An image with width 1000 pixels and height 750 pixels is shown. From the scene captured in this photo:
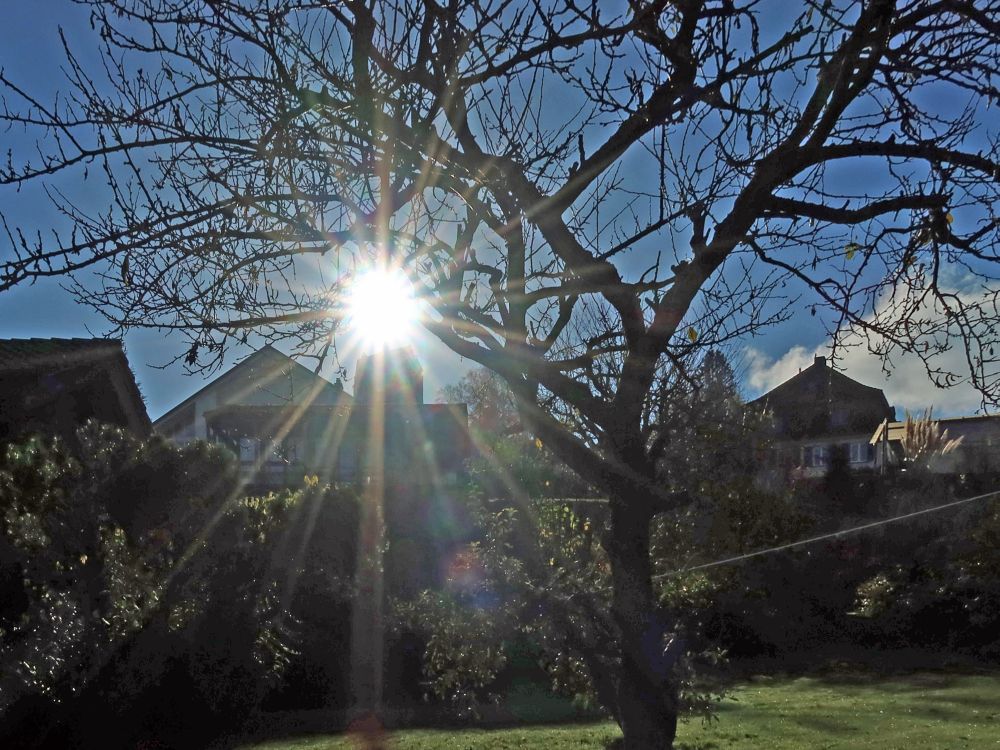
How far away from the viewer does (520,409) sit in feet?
16.5

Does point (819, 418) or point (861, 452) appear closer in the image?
point (819, 418)

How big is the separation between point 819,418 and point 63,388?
12.7 metres

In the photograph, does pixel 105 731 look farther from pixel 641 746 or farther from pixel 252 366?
pixel 641 746

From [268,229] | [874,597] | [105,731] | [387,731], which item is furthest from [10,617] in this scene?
[874,597]

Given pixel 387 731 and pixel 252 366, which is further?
pixel 387 731

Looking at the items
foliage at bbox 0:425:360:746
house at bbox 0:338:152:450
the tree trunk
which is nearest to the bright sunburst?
the tree trunk

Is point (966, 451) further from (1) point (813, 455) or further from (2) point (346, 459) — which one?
(2) point (346, 459)

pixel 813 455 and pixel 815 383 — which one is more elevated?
pixel 813 455

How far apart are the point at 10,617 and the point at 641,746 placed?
6.37m

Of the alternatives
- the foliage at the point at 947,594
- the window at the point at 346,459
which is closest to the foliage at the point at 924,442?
the foliage at the point at 947,594

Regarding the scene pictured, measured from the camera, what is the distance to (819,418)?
15141mm

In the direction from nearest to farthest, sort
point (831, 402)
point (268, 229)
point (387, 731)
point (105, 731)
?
1. point (268, 229)
2. point (831, 402)
3. point (105, 731)
4. point (387, 731)

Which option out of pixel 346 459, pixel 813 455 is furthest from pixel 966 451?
pixel 346 459

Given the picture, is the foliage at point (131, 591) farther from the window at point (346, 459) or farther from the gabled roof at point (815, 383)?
the window at point (346, 459)
